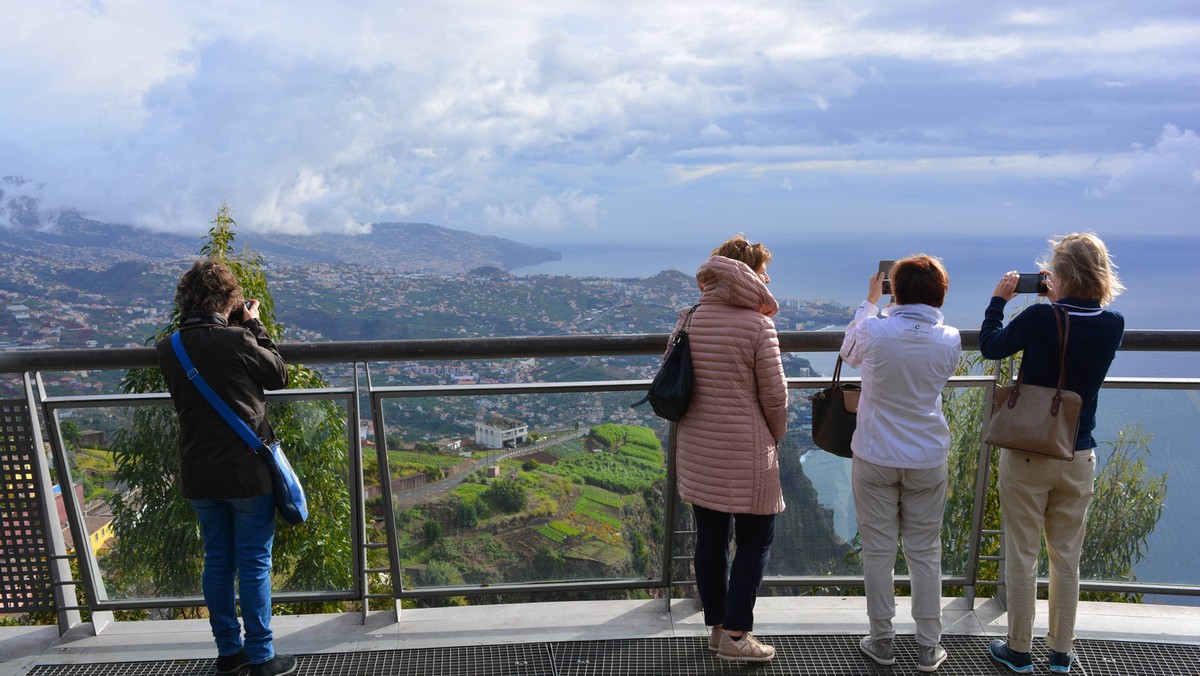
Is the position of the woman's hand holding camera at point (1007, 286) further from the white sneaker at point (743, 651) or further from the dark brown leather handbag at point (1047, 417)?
the white sneaker at point (743, 651)

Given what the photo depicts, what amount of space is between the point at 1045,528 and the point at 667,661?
168 cm

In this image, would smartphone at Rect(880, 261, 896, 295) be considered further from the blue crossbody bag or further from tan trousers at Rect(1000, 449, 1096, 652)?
the blue crossbody bag

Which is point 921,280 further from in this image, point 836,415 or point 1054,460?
point 1054,460

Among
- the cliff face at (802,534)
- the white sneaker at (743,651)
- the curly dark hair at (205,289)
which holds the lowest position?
the white sneaker at (743,651)

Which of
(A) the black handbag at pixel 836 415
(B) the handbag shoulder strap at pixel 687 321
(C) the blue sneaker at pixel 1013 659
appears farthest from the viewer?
(A) the black handbag at pixel 836 415

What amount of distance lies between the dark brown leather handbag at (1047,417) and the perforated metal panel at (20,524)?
425 cm

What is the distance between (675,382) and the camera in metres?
3.42

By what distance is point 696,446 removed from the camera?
3498mm

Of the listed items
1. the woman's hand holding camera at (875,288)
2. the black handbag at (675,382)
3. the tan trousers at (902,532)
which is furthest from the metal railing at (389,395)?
the tan trousers at (902,532)

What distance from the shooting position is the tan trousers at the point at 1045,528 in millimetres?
3414

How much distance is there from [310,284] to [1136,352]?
157 ft

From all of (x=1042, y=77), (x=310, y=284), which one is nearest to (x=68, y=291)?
(x=310, y=284)

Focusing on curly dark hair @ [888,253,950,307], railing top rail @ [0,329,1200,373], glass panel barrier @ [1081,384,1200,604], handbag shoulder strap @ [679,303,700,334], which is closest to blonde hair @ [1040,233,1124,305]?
curly dark hair @ [888,253,950,307]

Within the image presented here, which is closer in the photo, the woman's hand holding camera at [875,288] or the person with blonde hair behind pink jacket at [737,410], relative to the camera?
the person with blonde hair behind pink jacket at [737,410]
